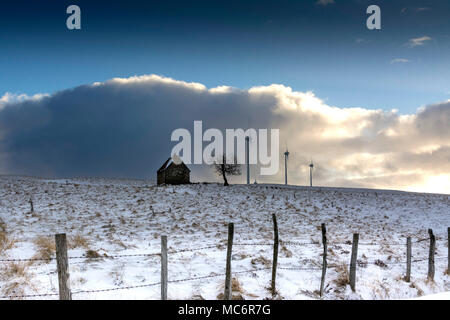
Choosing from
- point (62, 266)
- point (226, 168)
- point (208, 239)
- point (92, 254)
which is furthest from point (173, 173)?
point (62, 266)

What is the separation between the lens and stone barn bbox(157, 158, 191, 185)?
173 feet

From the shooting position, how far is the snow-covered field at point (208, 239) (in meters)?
11.3

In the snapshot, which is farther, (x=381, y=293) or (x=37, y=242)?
(x=37, y=242)

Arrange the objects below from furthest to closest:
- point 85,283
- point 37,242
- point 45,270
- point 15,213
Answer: point 15,213 → point 37,242 → point 45,270 → point 85,283

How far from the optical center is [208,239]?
19.4m

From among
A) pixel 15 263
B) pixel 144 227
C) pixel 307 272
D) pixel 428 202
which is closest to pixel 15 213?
pixel 144 227

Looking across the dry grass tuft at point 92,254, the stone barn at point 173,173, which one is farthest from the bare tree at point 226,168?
the dry grass tuft at point 92,254

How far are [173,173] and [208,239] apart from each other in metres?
34.2

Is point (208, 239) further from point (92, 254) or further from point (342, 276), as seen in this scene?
point (342, 276)

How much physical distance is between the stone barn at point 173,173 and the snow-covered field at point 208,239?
12.2 m

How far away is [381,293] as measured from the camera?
1192 centimetres
